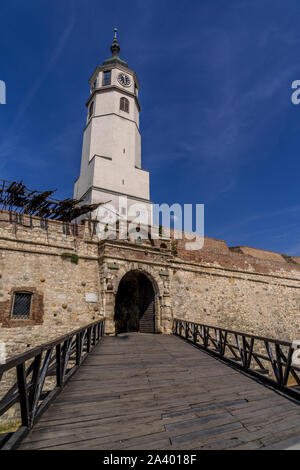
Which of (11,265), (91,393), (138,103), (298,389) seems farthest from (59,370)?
(138,103)

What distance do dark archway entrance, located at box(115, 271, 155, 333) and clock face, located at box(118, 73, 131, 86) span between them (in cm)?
1664

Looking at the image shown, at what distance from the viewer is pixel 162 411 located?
11.4ft

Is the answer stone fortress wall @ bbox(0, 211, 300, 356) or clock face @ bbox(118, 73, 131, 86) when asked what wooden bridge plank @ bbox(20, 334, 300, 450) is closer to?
stone fortress wall @ bbox(0, 211, 300, 356)

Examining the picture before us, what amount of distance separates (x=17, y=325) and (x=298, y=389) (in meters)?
8.25

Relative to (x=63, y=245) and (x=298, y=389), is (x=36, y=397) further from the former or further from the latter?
(x=63, y=245)

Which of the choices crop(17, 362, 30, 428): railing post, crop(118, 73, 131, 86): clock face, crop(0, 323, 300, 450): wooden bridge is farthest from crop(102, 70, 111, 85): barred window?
crop(17, 362, 30, 428): railing post

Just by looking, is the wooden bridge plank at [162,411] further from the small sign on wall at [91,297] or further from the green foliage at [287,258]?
the green foliage at [287,258]

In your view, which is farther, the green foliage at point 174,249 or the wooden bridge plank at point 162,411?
Result: the green foliage at point 174,249

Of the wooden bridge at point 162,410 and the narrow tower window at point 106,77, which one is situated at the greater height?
the narrow tower window at point 106,77

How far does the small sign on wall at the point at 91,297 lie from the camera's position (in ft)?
33.7

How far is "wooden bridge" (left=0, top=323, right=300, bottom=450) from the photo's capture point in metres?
2.70

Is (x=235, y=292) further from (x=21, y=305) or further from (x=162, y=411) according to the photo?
(x=162, y=411)

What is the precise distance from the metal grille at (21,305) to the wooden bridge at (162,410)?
418 centimetres

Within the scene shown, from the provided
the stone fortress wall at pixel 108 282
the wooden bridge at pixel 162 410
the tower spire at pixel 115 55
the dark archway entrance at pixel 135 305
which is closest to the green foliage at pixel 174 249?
the stone fortress wall at pixel 108 282
